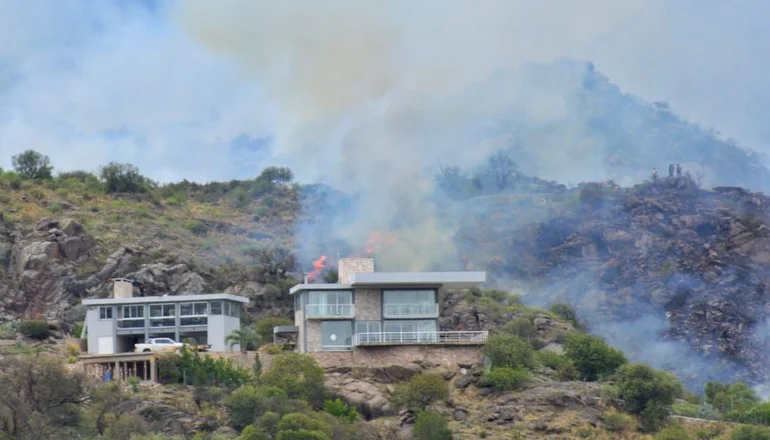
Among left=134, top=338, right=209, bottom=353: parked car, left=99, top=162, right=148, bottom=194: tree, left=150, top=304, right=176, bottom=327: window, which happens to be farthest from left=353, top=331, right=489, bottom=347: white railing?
left=99, top=162, right=148, bottom=194: tree

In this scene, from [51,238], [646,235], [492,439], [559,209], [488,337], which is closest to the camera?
[492,439]

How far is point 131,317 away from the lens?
356 feet

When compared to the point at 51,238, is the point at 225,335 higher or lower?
lower

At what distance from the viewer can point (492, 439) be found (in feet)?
303

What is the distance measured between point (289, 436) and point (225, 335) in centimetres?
2216

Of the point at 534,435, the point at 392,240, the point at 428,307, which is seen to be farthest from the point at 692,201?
the point at 534,435

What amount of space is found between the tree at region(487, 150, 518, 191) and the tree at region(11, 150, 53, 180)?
48243mm

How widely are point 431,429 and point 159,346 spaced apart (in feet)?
71.9

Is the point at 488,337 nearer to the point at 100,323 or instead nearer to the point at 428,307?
the point at 428,307

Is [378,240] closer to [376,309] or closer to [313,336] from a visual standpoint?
[376,309]

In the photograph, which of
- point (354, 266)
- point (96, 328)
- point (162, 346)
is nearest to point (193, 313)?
point (162, 346)

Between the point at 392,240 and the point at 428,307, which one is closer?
the point at 428,307

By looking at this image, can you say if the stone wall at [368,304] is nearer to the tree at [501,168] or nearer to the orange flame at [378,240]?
the orange flame at [378,240]

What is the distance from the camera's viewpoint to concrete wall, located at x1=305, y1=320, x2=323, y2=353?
10569 centimetres
